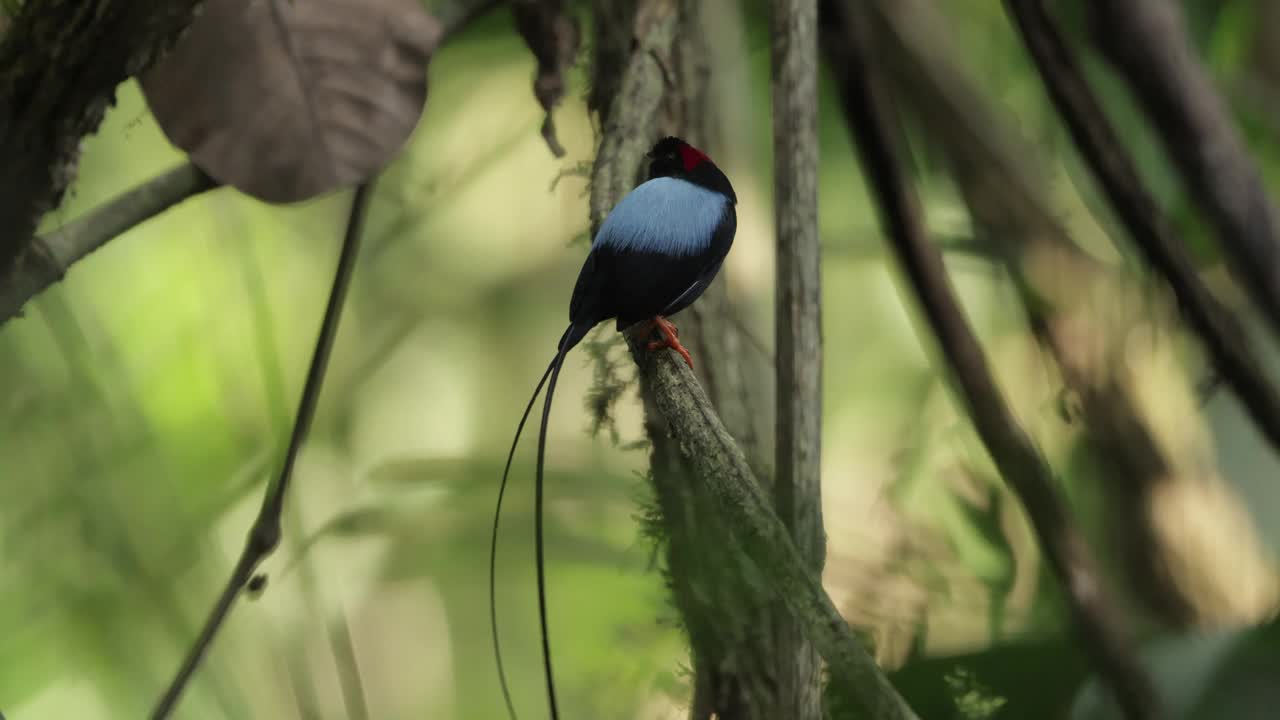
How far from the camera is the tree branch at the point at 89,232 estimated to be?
1.19m

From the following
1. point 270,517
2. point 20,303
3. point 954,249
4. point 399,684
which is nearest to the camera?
point 20,303

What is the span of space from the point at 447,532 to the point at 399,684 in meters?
0.36

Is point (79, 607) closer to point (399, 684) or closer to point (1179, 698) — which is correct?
point (399, 684)

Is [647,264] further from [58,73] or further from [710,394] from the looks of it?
[58,73]

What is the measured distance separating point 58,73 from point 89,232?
1.56 feet

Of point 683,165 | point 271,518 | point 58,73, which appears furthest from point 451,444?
point 58,73

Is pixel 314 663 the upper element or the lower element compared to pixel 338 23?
lower

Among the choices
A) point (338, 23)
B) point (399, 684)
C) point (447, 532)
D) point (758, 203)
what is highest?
point (338, 23)

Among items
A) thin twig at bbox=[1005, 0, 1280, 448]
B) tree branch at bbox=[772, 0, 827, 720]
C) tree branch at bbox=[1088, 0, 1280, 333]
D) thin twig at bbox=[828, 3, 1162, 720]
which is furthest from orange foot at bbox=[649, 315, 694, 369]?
tree branch at bbox=[1088, 0, 1280, 333]

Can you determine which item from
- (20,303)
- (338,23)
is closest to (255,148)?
(338,23)

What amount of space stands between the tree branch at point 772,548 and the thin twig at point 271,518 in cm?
60

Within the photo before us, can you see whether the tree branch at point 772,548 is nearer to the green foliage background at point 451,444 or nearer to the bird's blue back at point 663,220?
the bird's blue back at point 663,220

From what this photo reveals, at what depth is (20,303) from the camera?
1196 mm

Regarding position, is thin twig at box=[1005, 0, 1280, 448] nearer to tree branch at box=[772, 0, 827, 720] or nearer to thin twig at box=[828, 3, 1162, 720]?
thin twig at box=[828, 3, 1162, 720]
